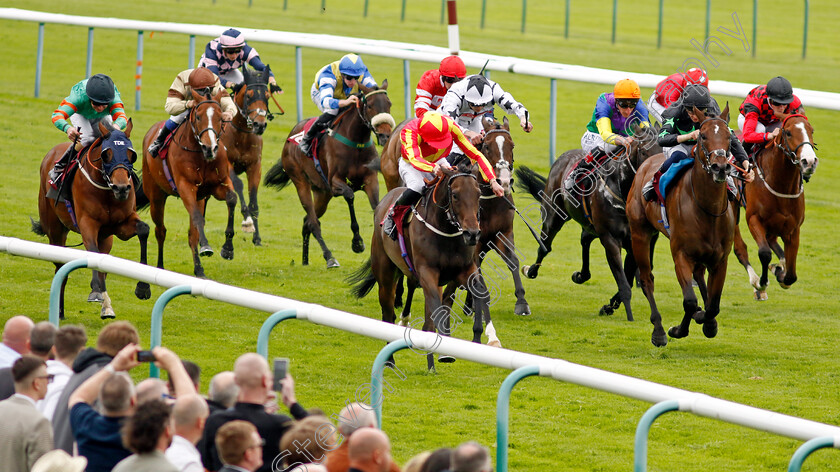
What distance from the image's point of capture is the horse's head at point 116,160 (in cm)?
965

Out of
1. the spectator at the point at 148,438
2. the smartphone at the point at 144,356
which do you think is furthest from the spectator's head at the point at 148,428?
the smartphone at the point at 144,356

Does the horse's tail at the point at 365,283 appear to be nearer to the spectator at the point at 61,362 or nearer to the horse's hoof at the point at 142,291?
the horse's hoof at the point at 142,291

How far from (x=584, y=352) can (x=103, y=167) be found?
4.30 m

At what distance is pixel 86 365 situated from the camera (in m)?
4.78

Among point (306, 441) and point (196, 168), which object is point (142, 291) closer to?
point (196, 168)

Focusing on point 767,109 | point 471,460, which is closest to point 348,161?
point 767,109

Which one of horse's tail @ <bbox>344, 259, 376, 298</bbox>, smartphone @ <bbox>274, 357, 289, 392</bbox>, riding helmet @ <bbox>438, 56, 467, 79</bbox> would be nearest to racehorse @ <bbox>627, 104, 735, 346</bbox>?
riding helmet @ <bbox>438, 56, 467, 79</bbox>

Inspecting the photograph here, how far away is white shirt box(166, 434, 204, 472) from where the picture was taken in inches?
164

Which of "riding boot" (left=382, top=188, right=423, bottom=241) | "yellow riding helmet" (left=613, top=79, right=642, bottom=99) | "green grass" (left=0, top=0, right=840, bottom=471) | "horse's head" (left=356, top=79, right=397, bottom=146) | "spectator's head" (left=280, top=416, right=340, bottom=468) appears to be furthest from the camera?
"horse's head" (left=356, top=79, right=397, bottom=146)

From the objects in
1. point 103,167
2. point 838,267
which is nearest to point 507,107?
point 103,167

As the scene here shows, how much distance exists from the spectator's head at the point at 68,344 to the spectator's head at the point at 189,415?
36.5 inches

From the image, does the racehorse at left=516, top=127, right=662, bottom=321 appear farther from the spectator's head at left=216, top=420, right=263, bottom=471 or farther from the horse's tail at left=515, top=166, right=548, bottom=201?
the spectator's head at left=216, top=420, right=263, bottom=471

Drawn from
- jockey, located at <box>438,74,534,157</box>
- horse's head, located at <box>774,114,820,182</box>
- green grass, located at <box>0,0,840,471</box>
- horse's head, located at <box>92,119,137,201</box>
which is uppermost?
jockey, located at <box>438,74,534,157</box>

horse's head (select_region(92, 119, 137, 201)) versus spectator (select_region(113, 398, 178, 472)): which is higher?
horse's head (select_region(92, 119, 137, 201))
